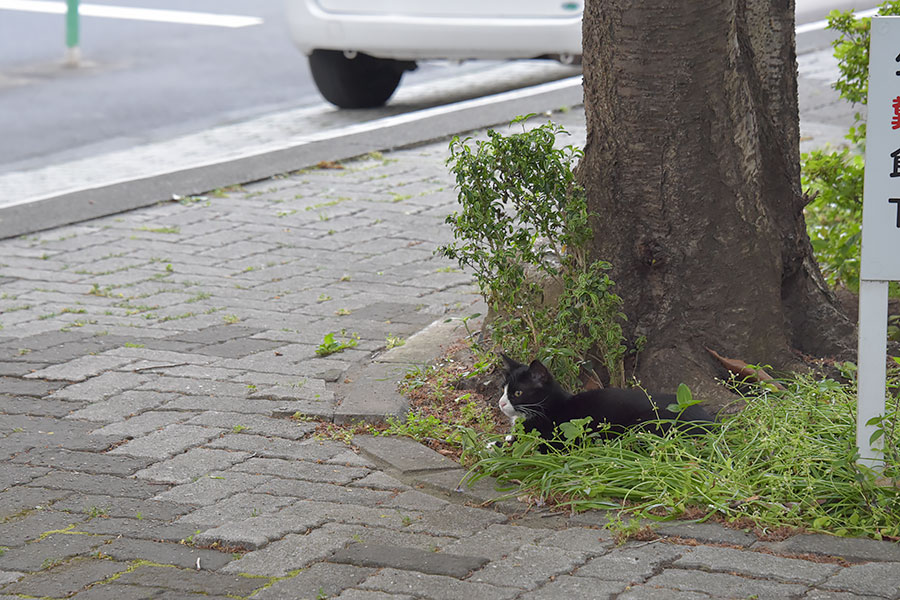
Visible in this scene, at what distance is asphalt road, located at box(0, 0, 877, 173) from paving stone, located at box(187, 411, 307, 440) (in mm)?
6113

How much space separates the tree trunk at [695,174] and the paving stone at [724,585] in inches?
50.1

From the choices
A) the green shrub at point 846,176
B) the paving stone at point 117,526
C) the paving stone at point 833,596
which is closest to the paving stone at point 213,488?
the paving stone at point 117,526

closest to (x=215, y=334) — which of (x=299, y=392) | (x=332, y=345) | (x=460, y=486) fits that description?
(x=332, y=345)

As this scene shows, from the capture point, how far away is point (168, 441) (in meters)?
4.74

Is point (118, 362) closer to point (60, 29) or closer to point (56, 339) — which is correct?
point (56, 339)

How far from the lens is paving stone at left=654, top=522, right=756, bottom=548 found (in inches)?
149

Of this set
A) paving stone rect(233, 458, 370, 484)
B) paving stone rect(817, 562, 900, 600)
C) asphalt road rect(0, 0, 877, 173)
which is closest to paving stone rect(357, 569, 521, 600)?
paving stone rect(233, 458, 370, 484)

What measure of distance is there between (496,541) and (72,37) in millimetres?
12955

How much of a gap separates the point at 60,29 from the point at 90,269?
11535 millimetres

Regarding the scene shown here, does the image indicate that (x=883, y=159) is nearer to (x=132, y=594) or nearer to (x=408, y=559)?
(x=408, y=559)

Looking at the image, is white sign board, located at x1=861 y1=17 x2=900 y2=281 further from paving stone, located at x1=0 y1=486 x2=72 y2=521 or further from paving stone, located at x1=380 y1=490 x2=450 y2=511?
paving stone, located at x1=0 y1=486 x2=72 y2=521

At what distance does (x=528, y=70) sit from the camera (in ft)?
44.8

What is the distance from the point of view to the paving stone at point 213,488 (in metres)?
4.23

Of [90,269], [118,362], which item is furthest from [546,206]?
[90,269]
